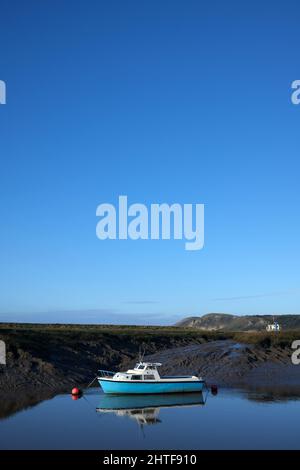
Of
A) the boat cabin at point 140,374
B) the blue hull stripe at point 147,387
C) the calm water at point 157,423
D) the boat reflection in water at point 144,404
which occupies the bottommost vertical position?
the boat reflection in water at point 144,404

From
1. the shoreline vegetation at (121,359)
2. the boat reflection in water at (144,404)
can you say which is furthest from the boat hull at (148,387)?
the shoreline vegetation at (121,359)

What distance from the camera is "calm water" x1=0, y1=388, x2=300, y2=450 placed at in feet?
113

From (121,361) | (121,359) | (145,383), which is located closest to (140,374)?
(145,383)

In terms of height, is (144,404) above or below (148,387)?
below

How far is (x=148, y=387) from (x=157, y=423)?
14.1 m

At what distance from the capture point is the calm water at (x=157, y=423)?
3447cm

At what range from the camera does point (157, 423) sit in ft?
136

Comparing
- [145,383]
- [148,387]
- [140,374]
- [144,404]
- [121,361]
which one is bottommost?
[144,404]

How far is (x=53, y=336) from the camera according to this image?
79.9 metres

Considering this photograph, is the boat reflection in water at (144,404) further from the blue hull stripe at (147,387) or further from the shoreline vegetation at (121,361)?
the shoreline vegetation at (121,361)

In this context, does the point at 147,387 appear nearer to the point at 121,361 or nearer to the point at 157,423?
the point at 157,423

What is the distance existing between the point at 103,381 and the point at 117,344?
30021 mm
